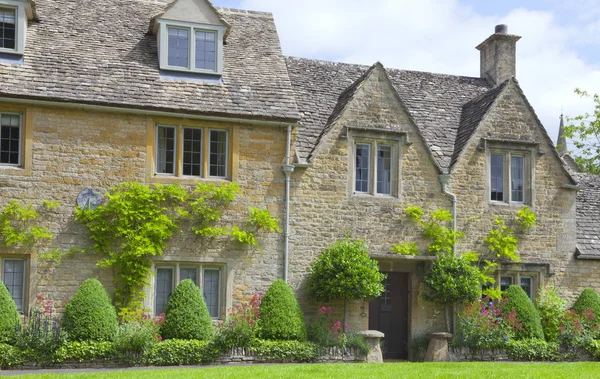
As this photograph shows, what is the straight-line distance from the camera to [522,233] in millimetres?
24031

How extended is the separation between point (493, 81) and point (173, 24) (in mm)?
11591

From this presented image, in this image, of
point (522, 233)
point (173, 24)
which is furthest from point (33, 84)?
point (522, 233)

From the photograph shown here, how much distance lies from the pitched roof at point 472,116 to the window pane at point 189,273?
26.5 feet

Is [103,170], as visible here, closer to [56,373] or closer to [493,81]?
[56,373]

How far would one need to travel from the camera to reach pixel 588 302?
23500 mm

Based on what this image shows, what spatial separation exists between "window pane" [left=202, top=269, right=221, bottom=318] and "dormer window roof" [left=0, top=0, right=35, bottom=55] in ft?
24.1

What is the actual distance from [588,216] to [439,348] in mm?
7761

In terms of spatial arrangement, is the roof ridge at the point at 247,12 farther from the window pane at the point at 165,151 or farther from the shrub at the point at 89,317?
the shrub at the point at 89,317

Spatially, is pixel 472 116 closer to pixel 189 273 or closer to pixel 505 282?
pixel 505 282

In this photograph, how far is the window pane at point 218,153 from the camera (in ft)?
70.8

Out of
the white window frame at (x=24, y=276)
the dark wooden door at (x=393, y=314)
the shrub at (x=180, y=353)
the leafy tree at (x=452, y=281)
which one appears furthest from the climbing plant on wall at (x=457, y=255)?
the white window frame at (x=24, y=276)

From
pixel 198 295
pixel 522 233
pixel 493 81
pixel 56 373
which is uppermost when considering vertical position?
pixel 493 81

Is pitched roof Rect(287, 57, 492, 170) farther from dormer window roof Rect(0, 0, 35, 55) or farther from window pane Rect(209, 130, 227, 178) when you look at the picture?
dormer window roof Rect(0, 0, 35, 55)

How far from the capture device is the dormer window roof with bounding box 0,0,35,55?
2098 cm
